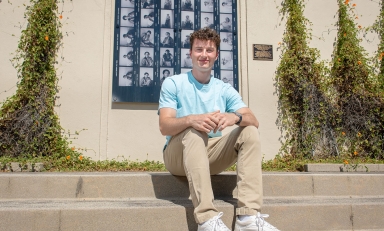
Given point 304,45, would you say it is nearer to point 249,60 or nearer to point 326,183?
point 249,60

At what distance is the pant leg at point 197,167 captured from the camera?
1.81 metres

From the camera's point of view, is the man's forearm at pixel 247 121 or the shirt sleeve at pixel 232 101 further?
the shirt sleeve at pixel 232 101

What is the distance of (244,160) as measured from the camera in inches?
78.0

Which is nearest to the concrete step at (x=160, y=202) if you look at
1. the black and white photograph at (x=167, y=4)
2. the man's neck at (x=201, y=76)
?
the man's neck at (x=201, y=76)

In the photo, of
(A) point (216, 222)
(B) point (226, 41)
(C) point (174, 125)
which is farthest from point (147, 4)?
(A) point (216, 222)

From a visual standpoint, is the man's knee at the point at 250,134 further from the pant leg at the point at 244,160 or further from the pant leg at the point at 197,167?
the pant leg at the point at 197,167

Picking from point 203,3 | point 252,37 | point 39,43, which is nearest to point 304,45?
point 252,37

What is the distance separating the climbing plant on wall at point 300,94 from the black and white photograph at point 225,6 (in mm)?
786

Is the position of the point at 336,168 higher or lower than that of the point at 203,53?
lower

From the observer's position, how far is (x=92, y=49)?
14.1 feet

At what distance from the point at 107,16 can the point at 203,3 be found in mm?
1362

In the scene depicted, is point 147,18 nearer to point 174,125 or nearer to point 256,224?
point 174,125

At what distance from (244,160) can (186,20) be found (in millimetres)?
3084


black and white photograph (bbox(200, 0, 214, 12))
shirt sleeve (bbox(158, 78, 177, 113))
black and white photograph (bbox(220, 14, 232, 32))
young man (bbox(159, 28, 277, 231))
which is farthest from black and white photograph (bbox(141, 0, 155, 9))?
shirt sleeve (bbox(158, 78, 177, 113))
